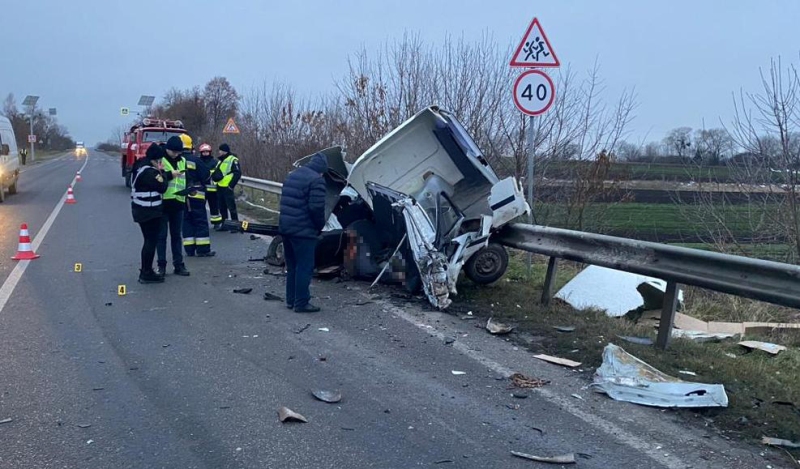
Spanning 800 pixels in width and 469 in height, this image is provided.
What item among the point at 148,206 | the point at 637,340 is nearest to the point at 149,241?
the point at 148,206

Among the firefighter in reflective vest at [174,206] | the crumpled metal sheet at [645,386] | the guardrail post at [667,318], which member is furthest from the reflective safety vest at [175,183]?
the guardrail post at [667,318]

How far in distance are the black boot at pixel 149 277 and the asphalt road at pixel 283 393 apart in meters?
0.63

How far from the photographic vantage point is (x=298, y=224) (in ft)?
23.7

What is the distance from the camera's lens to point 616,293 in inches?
282

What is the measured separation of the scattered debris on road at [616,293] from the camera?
7043 mm

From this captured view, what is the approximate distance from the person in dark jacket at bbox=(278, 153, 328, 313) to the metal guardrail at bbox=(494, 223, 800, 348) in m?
2.29

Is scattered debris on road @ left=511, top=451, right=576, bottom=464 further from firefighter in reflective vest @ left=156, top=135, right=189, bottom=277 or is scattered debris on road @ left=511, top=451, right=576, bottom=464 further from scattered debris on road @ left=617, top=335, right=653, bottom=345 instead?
firefighter in reflective vest @ left=156, top=135, right=189, bottom=277

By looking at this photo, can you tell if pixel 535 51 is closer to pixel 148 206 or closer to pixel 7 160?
pixel 148 206

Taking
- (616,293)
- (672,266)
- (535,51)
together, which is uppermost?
(535,51)

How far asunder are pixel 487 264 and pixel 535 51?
8.84 feet

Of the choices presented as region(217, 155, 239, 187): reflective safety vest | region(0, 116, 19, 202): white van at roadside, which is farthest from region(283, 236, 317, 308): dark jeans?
region(0, 116, 19, 202): white van at roadside

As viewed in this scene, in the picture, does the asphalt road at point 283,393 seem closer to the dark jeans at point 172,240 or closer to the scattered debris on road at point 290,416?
the scattered debris on road at point 290,416

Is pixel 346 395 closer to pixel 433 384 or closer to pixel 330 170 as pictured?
pixel 433 384

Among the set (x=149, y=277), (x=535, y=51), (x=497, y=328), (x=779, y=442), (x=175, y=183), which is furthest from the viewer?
(x=175, y=183)
